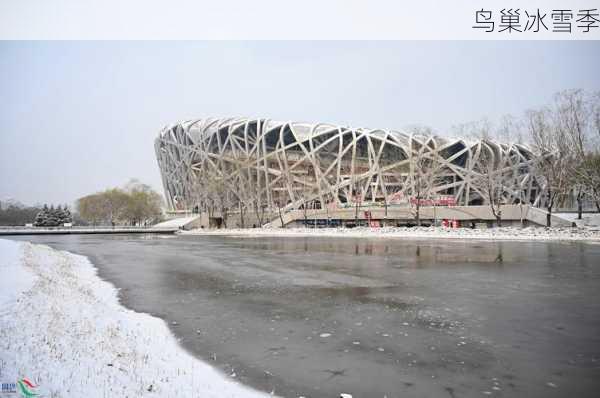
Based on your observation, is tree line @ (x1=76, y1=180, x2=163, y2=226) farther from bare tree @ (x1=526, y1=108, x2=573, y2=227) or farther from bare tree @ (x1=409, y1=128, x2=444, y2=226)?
bare tree @ (x1=526, y1=108, x2=573, y2=227)

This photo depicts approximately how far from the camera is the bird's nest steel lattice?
61062 mm

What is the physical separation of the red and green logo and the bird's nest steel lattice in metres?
53.7

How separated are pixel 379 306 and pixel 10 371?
19.5ft

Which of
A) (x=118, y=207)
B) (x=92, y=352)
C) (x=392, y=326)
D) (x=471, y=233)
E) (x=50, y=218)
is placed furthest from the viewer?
(x=118, y=207)

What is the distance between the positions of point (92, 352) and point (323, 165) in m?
61.4

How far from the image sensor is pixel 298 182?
66.3m

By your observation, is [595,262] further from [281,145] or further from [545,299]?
[281,145]

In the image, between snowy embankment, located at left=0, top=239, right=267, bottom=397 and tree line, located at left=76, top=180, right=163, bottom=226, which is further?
tree line, located at left=76, top=180, right=163, bottom=226

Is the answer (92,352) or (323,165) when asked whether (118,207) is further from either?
(92,352)

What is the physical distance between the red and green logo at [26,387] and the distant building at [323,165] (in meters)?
53.7

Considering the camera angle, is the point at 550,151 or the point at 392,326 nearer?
the point at 392,326

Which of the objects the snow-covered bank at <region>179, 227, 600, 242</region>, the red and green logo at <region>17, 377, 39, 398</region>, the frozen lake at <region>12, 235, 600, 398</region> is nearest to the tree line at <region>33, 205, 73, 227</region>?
the snow-covered bank at <region>179, 227, 600, 242</region>

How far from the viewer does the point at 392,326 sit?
21.7 ft

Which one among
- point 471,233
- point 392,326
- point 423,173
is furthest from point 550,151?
point 392,326
